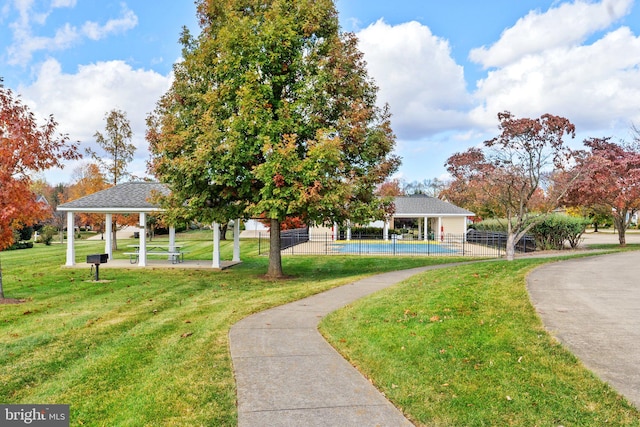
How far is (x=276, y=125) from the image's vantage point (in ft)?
45.6

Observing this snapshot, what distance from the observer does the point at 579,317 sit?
7109 millimetres

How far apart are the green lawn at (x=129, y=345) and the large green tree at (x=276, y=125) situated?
2690 millimetres

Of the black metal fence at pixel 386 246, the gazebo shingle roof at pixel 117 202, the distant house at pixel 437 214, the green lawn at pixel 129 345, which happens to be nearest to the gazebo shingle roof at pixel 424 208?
the distant house at pixel 437 214

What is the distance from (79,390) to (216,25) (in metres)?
14.0

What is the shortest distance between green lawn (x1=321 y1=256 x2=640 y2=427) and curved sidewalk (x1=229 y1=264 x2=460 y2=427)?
28 cm

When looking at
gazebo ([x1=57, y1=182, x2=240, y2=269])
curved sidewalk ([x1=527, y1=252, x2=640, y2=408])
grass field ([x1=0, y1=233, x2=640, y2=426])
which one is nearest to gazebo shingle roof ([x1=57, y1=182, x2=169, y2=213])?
gazebo ([x1=57, y1=182, x2=240, y2=269])

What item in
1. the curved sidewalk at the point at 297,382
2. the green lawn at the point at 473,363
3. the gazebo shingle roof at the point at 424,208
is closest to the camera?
the green lawn at the point at 473,363

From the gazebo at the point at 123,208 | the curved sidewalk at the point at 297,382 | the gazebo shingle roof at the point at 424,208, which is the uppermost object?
the gazebo shingle roof at the point at 424,208

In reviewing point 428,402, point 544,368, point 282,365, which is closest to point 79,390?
point 282,365

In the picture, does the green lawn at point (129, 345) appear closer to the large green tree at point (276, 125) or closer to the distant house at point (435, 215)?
the large green tree at point (276, 125)

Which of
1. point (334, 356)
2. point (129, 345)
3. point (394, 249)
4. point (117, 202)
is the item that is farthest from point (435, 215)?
point (129, 345)

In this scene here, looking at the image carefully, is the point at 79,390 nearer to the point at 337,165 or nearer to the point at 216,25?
the point at 337,165

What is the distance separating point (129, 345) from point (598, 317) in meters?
7.33

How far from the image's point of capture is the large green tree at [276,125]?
13492 millimetres
